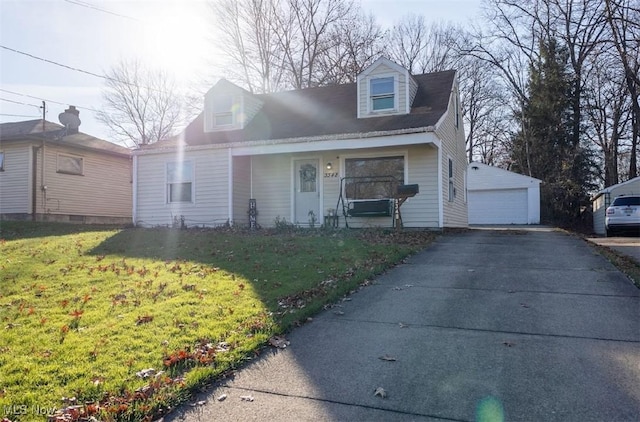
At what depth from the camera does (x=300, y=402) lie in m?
3.05

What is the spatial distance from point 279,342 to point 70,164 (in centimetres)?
1793

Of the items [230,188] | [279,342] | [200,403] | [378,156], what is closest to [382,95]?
[378,156]

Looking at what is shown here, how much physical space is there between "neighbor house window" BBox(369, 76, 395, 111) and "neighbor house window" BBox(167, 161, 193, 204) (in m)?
6.40

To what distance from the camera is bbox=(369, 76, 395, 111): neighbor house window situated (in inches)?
548

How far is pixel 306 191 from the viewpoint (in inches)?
574

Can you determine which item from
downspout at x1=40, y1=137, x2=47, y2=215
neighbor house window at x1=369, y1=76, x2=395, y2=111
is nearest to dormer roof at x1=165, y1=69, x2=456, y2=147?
neighbor house window at x1=369, y1=76, x2=395, y2=111

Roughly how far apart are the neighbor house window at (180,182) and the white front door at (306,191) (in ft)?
11.7

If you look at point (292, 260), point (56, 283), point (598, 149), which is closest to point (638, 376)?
point (292, 260)

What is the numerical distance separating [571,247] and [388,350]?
26.2 ft

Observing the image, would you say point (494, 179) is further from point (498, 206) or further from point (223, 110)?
point (223, 110)

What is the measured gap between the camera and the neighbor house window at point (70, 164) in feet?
59.6

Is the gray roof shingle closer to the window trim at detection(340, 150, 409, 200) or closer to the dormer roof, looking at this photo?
the dormer roof

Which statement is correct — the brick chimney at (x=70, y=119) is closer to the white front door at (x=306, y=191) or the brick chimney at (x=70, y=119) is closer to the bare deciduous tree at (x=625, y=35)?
the white front door at (x=306, y=191)

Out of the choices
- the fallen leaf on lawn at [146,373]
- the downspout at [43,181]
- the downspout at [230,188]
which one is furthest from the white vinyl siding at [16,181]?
the fallen leaf on lawn at [146,373]
